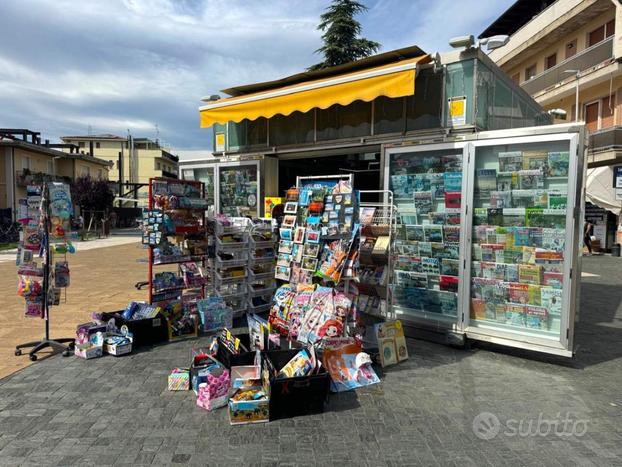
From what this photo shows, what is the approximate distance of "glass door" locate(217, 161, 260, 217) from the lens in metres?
7.50

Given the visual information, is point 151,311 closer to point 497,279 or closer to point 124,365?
point 124,365

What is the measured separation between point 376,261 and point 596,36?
21.4 metres

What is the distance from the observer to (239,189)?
7754 millimetres

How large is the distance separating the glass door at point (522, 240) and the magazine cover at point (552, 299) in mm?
10

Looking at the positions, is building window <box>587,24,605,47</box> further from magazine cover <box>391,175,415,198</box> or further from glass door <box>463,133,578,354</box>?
magazine cover <box>391,175,415,198</box>

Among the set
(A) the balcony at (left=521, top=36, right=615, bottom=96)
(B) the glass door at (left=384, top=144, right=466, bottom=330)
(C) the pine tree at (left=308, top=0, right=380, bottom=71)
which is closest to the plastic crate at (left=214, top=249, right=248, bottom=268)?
(B) the glass door at (left=384, top=144, right=466, bottom=330)

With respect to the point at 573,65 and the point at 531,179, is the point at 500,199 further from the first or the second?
the point at 573,65

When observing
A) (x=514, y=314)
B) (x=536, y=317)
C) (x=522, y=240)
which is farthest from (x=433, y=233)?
(x=536, y=317)

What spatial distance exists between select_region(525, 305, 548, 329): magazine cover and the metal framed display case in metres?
0.01

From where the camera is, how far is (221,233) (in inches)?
237

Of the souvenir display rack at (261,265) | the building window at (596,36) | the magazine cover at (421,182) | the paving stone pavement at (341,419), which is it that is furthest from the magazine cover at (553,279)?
the building window at (596,36)

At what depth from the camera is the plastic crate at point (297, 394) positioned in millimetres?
3311

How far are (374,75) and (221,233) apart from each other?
10.1 ft

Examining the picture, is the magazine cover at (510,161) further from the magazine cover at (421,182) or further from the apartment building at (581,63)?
the apartment building at (581,63)
